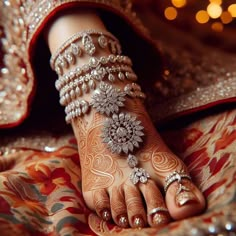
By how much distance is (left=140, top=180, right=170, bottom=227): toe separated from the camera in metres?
0.65

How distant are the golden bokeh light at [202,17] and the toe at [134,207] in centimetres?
95

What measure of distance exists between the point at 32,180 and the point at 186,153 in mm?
241

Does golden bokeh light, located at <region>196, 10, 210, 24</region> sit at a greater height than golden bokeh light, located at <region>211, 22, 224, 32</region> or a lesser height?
greater

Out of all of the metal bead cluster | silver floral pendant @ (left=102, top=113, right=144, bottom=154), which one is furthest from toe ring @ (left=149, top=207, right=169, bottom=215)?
the metal bead cluster

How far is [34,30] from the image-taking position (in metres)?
0.88

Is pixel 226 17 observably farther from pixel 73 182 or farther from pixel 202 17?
pixel 73 182

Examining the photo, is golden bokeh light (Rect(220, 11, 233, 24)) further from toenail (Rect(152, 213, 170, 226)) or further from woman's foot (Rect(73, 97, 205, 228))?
toenail (Rect(152, 213, 170, 226))

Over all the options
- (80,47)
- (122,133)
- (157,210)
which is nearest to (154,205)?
(157,210)

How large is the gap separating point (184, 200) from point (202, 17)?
1017 mm

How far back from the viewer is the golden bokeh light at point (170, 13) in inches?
60.2

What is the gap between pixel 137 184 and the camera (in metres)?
0.71

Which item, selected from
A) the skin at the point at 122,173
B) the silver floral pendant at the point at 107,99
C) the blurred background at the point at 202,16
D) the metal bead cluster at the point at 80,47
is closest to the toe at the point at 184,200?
the skin at the point at 122,173

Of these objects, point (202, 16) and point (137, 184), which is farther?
point (202, 16)

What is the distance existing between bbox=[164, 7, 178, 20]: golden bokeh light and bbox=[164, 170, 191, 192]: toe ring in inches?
35.3
